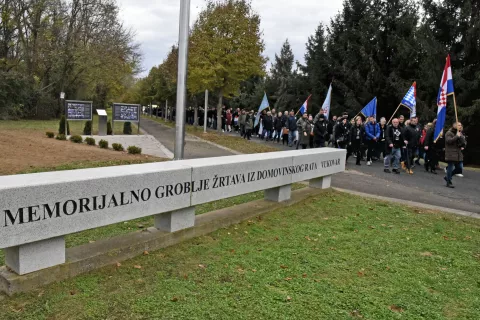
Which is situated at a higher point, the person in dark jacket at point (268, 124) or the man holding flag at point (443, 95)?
the man holding flag at point (443, 95)

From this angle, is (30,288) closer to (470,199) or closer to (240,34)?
(470,199)

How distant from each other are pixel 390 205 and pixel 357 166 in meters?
6.40

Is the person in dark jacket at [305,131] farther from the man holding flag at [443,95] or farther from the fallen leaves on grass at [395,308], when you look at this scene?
the fallen leaves on grass at [395,308]

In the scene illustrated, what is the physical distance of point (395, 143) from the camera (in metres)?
13.5

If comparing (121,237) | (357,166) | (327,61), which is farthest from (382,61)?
(121,237)

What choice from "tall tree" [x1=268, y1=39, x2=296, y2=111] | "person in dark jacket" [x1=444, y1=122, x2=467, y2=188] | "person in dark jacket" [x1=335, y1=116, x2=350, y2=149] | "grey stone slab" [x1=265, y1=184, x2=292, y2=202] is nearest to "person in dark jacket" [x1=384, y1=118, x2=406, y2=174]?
"person in dark jacket" [x1=444, y1=122, x2=467, y2=188]

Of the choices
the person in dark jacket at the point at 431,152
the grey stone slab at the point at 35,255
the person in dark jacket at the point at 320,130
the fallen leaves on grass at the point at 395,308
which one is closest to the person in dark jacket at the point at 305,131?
the person in dark jacket at the point at 320,130

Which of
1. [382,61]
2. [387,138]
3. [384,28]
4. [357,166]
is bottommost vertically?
[357,166]

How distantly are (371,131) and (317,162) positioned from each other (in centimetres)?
753

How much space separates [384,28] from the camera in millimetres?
27109

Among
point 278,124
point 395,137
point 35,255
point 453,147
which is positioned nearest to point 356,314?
point 35,255

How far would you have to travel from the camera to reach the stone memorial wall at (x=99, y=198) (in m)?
3.75

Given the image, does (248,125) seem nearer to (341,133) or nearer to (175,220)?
(341,133)

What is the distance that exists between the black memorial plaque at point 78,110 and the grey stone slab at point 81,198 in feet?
52.9
